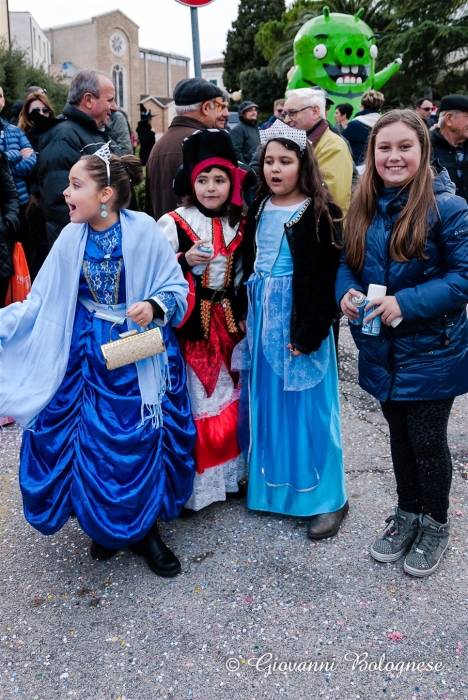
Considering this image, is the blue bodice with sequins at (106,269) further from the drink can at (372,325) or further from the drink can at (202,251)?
the drink can at (372,325)

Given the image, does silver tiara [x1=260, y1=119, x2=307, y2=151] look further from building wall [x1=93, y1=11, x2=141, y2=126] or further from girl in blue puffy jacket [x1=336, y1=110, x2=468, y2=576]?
building wall [x1=93, y1=11, x2=141, y2=126]

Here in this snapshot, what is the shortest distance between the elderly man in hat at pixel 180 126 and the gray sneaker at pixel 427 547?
2.16 meters

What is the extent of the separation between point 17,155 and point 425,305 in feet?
11.3

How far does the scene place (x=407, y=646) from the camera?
6.73ft

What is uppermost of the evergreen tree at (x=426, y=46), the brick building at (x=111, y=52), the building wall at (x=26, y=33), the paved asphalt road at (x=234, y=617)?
the brick building at (x=111, y=52)

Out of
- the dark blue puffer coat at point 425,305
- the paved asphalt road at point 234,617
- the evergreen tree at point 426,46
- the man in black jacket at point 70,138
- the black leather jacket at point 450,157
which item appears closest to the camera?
the paved asphalt road at point 234,617

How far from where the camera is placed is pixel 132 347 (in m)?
2.26

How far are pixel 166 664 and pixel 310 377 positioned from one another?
1248 mm

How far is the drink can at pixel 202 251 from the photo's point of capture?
260 cm

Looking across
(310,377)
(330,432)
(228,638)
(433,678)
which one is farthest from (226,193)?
(433,678)

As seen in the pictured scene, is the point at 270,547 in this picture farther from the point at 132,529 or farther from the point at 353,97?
the point at 353,97

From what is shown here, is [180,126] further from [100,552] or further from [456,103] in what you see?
[456,103]

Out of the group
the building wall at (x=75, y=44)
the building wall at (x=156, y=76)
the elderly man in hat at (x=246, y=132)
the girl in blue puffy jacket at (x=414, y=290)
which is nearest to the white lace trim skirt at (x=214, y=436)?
the girl in blue puffy jacket at (x=414, y=290)

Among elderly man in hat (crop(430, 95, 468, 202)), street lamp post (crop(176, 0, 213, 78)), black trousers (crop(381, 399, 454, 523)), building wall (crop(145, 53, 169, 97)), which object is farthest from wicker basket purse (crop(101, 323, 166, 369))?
building wall (crop(145, 53, 169, 97))
